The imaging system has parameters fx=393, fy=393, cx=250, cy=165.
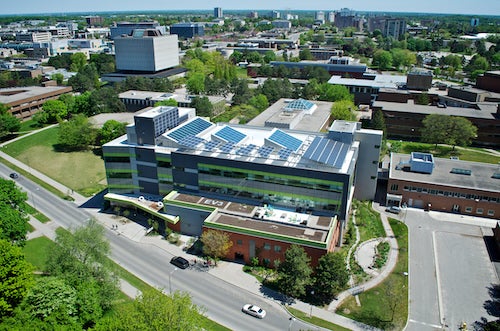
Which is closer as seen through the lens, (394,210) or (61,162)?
(394,210)

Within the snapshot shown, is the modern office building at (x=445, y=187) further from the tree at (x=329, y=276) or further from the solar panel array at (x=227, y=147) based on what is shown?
the solar panel array at (x=227, y=147)

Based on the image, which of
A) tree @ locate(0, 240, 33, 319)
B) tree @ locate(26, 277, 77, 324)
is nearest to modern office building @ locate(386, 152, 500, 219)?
tree @ locate(26, 277, 77, 324)

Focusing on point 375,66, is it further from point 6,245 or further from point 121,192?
point 6,245

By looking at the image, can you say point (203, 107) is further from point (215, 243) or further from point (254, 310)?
point (254, 310)

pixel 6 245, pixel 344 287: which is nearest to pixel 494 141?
pixel 344 287

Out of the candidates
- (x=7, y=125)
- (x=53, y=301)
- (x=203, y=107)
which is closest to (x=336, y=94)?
(x=203, y=107)

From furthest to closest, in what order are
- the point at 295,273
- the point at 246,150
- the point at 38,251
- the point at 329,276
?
the point at 246,150 → the point at 38,251 → the point at 295,273 → the point at 329,276

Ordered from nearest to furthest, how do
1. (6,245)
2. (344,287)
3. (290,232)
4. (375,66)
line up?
1. (6,245)
2. (344,287)
3. (290,232)
4. (375,66)
